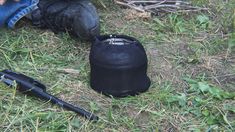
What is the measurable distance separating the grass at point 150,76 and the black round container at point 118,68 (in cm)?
4

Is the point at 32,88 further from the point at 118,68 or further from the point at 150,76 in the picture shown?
the point at 150,76

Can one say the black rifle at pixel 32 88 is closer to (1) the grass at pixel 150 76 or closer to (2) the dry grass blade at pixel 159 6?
(1) the grass at pixel 150 76

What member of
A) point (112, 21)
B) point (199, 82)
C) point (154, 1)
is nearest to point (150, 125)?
point (199, 82)

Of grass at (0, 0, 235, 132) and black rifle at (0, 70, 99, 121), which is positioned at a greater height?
black rifle at (0, 70, 99, 121)

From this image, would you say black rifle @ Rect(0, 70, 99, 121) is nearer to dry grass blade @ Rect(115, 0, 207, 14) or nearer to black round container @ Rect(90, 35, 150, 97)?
black round container @ Rect(90, 35, 150, 97)

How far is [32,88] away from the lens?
1.80 metres

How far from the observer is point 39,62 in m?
2.11

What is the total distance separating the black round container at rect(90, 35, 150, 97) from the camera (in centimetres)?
184

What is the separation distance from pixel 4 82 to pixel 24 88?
106 millimetres

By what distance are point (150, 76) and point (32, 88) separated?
21.6 inches

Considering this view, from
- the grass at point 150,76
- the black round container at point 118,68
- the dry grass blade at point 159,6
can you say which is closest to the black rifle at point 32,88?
the grass at point 150,76

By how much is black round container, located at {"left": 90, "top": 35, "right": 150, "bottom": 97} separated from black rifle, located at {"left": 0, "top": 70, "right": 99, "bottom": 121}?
0.60 ft

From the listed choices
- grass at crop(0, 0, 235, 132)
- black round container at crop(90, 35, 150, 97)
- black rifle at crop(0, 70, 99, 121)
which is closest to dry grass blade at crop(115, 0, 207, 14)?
grass at crop(0, 0, 235, 132)

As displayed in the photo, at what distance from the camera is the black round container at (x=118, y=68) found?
6.04 ft
